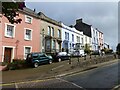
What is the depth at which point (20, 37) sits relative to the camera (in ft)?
100.0

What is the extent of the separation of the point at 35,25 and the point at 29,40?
10.5 ft

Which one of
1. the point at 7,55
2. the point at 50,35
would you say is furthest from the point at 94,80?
the point at 50,35

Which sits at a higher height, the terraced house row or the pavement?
the terraced house row

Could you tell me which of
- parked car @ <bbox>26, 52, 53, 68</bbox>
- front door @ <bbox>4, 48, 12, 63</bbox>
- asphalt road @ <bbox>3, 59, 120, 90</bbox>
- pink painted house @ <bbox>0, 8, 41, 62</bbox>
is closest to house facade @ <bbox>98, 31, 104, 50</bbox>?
pink painted house @ <bbox>0, 8, 41, 62</bbox>

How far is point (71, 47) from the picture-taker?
4759 centimetres

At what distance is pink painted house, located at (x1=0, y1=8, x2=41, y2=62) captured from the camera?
2750cm

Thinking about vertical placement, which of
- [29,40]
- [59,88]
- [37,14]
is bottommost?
→ [59,88]

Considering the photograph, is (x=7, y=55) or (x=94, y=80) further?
(x=7, y=55)

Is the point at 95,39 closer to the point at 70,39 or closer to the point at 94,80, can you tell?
the point at 70,39

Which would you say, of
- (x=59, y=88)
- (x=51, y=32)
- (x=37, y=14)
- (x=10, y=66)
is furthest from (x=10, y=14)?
(x=51, y=32)

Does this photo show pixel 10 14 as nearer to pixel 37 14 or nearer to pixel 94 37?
pixel 37 14

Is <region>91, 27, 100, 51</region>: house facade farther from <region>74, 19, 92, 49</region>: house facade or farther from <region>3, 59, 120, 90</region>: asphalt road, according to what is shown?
<region>3, 59, 120, 90</region>: asphalt road

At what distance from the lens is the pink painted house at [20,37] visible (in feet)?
90.2

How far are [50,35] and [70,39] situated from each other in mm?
10087
